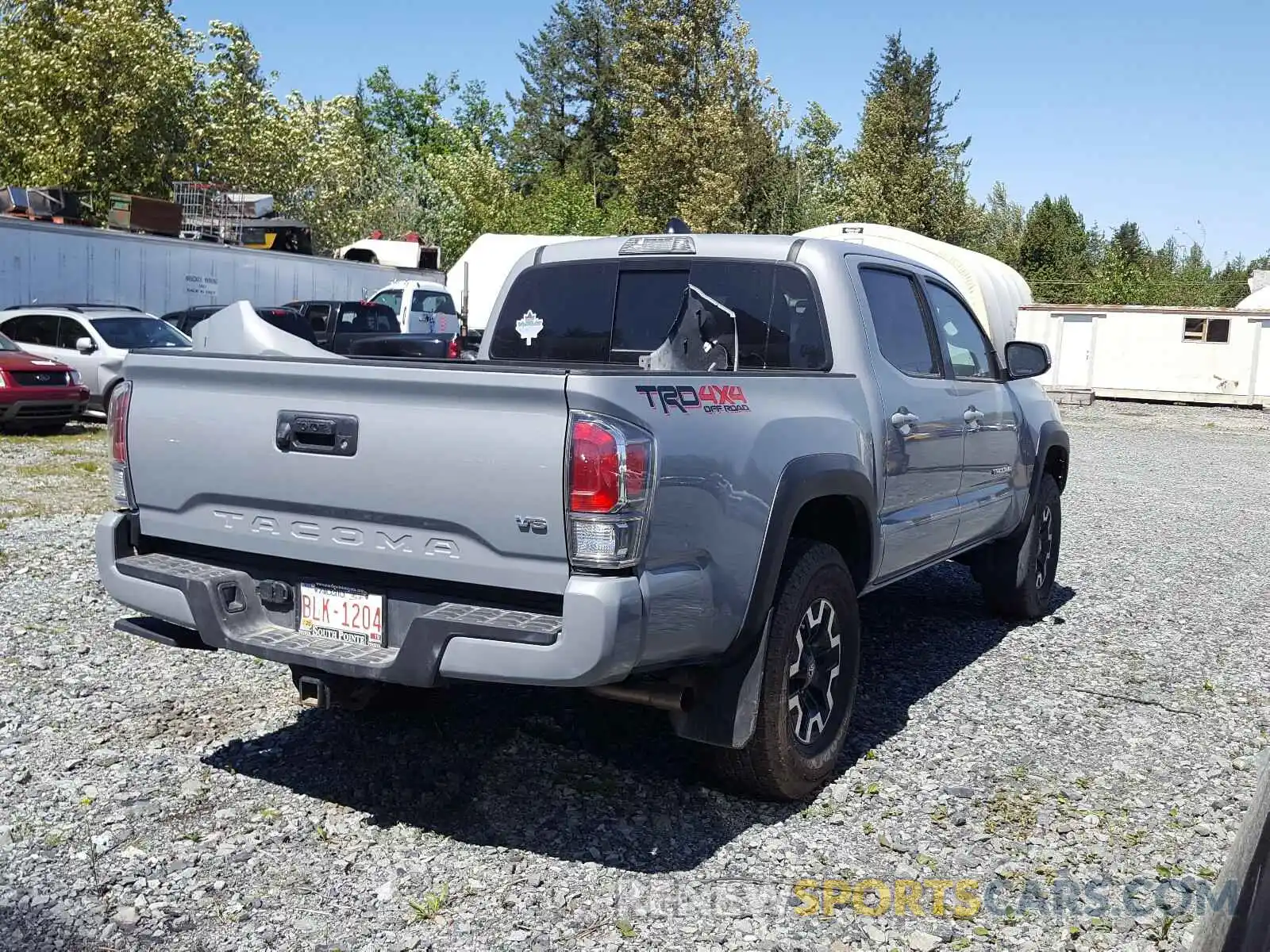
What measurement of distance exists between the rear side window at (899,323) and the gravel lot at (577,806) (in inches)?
61.6

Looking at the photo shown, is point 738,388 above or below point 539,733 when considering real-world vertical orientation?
above

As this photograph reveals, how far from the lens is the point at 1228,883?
8.54 ft

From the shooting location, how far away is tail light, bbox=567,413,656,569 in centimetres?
345

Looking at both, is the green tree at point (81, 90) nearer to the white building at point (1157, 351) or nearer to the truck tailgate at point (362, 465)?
the white building at point (1157, 351)

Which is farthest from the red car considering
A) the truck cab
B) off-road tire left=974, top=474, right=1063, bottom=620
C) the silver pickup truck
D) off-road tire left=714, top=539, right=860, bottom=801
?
off-road tire left=714, top=539, right=860, bottom=801

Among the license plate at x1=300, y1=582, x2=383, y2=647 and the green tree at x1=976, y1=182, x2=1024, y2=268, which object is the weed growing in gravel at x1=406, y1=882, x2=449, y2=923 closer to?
the license plate at x1=300, y1=582, x2=383, y2=647

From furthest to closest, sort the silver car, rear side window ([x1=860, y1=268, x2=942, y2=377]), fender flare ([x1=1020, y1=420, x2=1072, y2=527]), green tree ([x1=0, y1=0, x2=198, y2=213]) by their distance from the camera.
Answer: green tree ([x1=0, y1=0, x2=198, y2=213]) < the silver car < fender flare ([x1=1020, y1=420, x2=1072, y2=527]) < rear side window ([x1=860, y1=268, x2=942, y2=377])

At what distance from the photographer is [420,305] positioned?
26.6 m

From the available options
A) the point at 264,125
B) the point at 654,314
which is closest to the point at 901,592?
the point at 654,314

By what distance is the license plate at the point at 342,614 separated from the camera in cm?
384

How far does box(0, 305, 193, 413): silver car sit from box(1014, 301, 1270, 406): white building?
19.6m

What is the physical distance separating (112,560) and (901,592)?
533cm

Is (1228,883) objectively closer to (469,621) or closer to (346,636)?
(469,621)

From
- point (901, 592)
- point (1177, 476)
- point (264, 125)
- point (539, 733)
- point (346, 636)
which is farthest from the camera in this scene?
point (264, 125)
